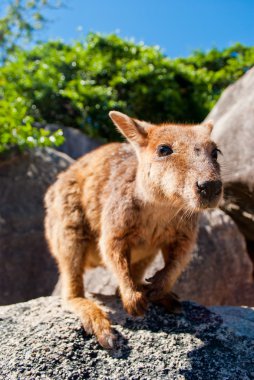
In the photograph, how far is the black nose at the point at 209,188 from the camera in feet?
12.9

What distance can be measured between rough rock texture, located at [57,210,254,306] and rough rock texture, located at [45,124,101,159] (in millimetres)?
4354

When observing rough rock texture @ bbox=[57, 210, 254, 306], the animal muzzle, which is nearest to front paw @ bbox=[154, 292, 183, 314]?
the animal muzzle

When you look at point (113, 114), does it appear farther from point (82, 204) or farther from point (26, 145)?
point (26, 145)

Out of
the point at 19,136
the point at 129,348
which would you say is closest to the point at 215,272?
the point at 129,348

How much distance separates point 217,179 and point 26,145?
5.54 meters

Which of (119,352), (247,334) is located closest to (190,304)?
(247,334)

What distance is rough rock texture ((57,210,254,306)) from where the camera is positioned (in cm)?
726

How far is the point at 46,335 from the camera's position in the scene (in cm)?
419

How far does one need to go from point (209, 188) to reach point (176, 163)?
507 mm

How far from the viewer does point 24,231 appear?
8492 millimetres

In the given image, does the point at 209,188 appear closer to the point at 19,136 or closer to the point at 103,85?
the point at 19,136

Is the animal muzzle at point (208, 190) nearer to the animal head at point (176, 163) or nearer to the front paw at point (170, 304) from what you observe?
the animal head at point (176, 163)

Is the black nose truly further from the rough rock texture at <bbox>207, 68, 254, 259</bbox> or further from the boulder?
the boulder

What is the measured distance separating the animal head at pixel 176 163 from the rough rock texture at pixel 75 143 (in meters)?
6.60
